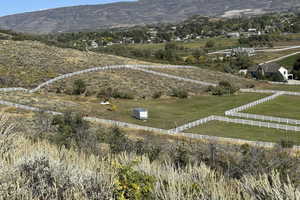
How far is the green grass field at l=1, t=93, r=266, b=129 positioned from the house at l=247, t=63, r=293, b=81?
2695 cm

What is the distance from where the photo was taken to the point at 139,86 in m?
59.6

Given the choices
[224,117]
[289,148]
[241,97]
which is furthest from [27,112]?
[241,97]

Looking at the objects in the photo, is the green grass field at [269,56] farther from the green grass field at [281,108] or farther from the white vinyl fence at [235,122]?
the white vinyl fence at [235,122]

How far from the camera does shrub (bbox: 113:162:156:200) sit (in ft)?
22.9

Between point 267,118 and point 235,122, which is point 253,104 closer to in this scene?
point 267,118

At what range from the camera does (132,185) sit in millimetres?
7039

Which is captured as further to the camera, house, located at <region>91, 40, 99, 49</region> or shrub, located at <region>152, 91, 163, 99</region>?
house, located at <region>91, 40, 99, 49</region>

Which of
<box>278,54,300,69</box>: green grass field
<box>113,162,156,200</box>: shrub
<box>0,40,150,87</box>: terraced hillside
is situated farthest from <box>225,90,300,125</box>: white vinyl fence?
<box>278,54,300,69</box>: green grass field

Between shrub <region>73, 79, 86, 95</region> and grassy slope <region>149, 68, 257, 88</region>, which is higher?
shrub <region>73, 79, 86, 95</region>

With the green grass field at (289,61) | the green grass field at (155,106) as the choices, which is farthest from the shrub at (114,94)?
the green grass field at (289,61)

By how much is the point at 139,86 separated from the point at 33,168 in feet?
170

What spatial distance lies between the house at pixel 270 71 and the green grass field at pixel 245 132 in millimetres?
45275

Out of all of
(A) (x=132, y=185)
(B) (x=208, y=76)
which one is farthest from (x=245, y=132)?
(B) (x=208, y=76)

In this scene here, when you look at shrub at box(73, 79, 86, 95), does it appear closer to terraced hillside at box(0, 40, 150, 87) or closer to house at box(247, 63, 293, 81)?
terraced hillside at box(0, 40, 150, 87)
